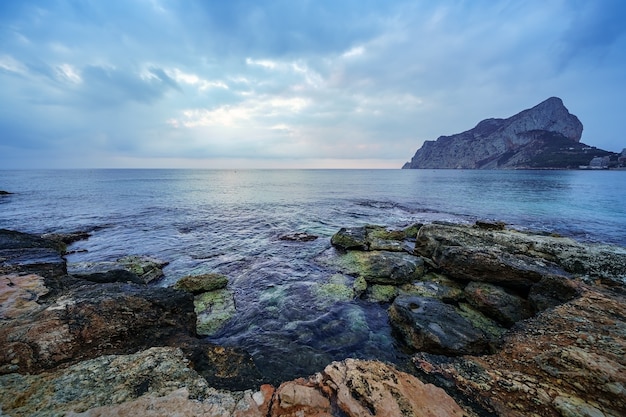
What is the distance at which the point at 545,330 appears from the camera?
6.38 metres

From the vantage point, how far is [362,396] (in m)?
4.25

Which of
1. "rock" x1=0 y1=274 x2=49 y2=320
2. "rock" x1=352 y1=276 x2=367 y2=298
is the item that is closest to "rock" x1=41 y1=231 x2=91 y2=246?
"rock" x1=0 y1=274 x2=49 y2=320

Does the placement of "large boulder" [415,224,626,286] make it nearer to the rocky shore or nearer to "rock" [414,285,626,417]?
the rocky shore

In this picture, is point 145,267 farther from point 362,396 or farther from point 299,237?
point 362,396

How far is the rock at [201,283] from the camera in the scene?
35.5ft

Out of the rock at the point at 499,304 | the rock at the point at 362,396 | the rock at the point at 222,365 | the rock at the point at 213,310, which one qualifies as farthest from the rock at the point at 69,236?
the rock at the point at 499,304

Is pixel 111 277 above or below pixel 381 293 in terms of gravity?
above

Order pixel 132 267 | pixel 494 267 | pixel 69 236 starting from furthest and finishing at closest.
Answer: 1. pixel 69 236
2. pixel 132 267
3. pixel 494 267

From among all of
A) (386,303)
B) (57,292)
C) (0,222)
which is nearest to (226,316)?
(57,292)

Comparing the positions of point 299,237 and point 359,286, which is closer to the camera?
point 359,286

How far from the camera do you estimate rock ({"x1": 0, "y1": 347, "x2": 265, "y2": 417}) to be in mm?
3600

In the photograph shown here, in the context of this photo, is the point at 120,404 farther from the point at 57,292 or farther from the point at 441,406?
the point at 57,292

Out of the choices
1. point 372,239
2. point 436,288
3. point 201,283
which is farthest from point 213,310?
point 372,239

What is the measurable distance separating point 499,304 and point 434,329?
3587 millimetres
